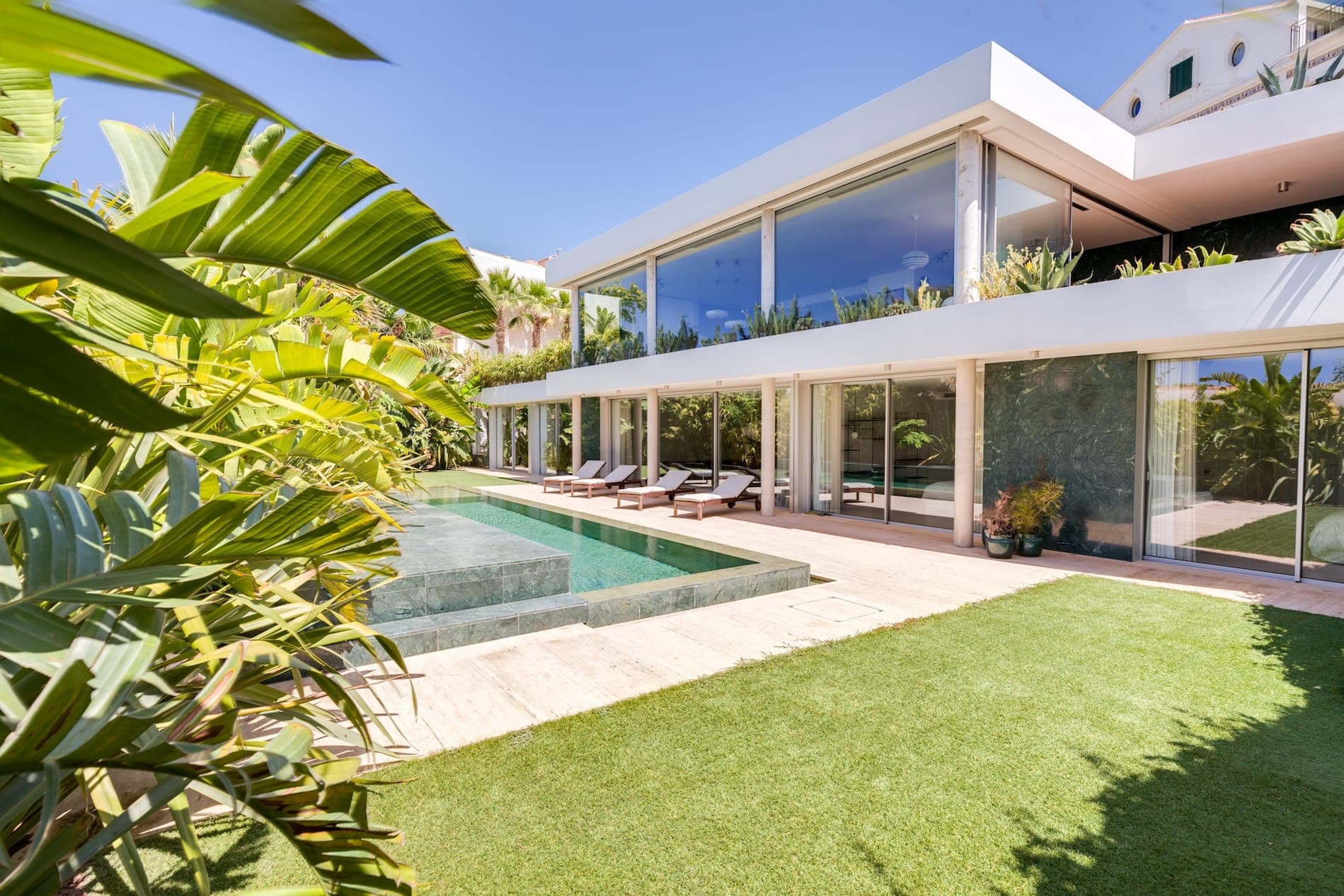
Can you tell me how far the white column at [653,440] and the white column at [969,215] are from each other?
10152 mm

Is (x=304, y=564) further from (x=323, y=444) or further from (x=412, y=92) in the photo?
(x=412, y=92)

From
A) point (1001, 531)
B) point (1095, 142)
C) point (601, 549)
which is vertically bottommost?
point (601, 549)

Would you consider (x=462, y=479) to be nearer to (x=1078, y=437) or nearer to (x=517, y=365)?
(x=517, y=365)

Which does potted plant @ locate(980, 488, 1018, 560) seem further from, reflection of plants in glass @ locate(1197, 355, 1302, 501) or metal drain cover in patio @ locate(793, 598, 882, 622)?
metal drain cover in patio @ locate(793, 598, 882, 622)

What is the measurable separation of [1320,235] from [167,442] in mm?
11146

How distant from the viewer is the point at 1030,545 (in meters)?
10.3

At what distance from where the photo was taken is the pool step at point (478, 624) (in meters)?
5.89

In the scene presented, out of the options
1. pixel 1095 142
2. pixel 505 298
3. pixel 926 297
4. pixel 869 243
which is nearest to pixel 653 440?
pixel 869 243

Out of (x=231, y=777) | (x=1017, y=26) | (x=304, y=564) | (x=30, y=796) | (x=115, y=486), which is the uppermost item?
(x=1017, y=26)

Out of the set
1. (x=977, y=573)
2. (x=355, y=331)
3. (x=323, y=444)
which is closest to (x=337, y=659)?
(x=355, y=331)

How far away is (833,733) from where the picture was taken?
4.30m

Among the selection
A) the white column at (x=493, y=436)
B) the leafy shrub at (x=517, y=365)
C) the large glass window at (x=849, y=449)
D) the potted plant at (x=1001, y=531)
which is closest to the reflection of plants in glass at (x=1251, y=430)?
the potted plant at (x=1001, y=531)

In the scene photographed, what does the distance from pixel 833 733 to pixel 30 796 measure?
13.3 ft

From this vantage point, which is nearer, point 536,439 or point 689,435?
point 689,435
